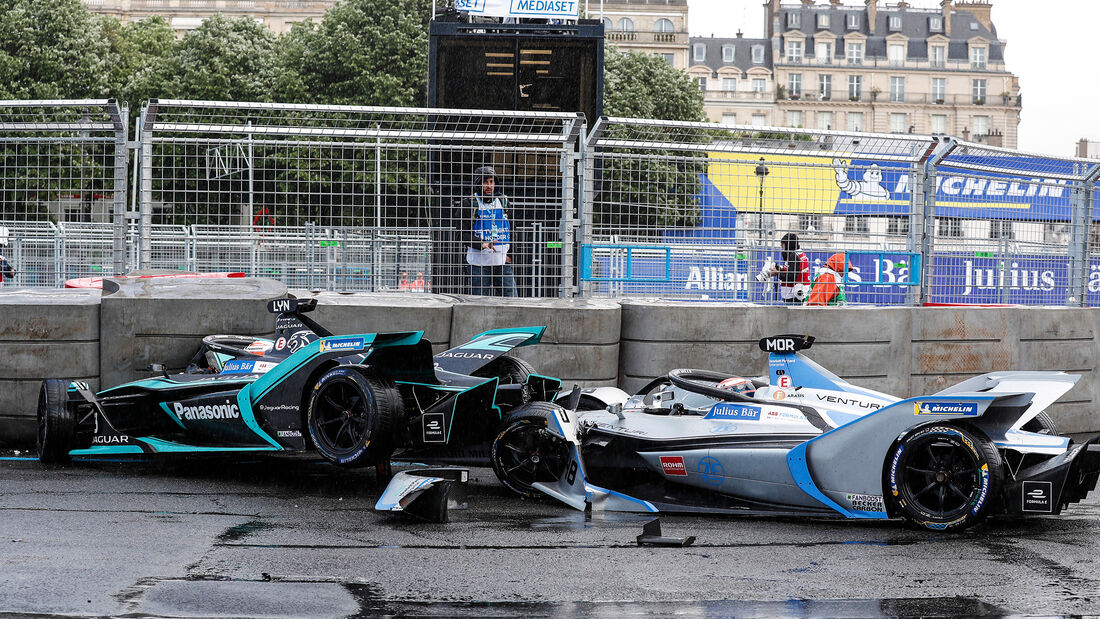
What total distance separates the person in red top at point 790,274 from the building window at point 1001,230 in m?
2.45

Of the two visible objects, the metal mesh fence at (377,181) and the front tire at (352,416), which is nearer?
the front tire at (352,416)

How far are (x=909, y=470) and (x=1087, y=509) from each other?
1.64m

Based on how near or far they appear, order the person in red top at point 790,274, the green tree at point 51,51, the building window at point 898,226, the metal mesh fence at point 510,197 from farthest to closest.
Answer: the green tree at point 51,51, the building window at point 898,226, the person in red top at point 790,274, the metal mesh fence at point 510,197

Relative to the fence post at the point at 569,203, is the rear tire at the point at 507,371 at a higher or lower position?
lower

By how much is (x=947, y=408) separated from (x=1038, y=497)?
0.59 m

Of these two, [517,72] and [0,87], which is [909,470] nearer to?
[517,72]

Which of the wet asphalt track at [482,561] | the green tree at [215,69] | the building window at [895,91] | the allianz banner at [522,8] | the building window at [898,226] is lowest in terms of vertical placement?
the wet asphalt track at [482,561]

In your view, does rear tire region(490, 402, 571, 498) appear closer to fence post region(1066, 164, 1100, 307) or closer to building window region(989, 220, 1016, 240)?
fence post region(1066, 164, 1100, 307)

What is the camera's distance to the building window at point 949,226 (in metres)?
11.2

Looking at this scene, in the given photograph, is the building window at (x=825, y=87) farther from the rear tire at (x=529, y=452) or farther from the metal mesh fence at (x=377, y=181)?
the rear tire at (x=529, y=452)

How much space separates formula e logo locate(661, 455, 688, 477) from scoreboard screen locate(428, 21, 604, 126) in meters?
7.69

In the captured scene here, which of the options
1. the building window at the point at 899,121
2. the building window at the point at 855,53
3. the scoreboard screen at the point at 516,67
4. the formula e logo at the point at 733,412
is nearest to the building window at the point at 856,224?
the scoreboard screen at the point at 516,67

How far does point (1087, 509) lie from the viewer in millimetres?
6977

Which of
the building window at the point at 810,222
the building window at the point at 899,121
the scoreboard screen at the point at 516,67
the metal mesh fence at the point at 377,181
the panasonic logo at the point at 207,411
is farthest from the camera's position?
the building window at the point at 899,121
